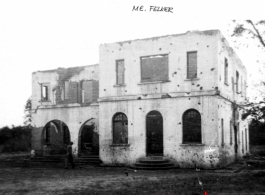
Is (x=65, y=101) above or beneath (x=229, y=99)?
above

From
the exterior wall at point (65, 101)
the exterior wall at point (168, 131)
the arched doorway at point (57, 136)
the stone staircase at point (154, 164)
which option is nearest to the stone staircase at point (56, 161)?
the exterior wall at point (65, 101)

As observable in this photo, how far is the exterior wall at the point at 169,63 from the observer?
19.3 m

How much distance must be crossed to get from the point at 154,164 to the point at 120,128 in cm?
362

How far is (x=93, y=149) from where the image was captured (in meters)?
28.2

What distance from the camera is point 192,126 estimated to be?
19.5m

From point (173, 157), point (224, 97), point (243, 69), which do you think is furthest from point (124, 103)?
point (243, 69)

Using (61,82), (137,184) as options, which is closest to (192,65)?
(137,184)

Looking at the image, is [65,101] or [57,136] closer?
[65,101]

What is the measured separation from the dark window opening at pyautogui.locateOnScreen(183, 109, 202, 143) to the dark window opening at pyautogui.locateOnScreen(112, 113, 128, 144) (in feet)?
12.6

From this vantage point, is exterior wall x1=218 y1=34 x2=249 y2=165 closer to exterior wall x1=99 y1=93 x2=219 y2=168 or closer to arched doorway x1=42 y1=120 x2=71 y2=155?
exterior wall x1=99 y1=93 x2=219 y2=168

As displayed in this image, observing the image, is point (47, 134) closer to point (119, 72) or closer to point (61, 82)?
point (61, 82)

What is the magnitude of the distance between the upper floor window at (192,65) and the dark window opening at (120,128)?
4.86 meters

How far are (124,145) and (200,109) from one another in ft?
17.1

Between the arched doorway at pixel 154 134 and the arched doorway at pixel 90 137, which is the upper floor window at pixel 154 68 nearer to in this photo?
the arched doorway at pixel 154 134
